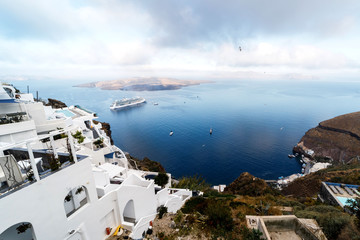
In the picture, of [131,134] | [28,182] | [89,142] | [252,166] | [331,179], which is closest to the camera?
[28,182]

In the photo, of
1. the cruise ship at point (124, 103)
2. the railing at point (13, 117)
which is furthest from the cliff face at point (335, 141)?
the cruise ship at point (124, 103)

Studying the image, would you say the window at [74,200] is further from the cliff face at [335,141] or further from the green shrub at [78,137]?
the cliff face at [335,141]

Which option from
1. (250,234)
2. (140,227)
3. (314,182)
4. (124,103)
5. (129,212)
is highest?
(250,234)

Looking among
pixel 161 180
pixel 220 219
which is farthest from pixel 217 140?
pixel 220 219

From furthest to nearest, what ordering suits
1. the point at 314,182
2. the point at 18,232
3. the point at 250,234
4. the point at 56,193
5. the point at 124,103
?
the point at 124,103
the point at 314,182
the point at 250,234
the point at 56,193
the point at 18,232

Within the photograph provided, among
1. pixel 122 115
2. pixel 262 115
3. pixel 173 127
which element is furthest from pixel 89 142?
pixel 262 115

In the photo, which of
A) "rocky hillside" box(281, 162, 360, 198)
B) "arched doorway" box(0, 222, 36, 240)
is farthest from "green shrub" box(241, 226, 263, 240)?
"rocky hillside" box(281, 162, 360, 198)

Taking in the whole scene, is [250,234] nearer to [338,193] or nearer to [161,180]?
[161,180]

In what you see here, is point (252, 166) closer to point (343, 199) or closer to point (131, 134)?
point (343, 199)
